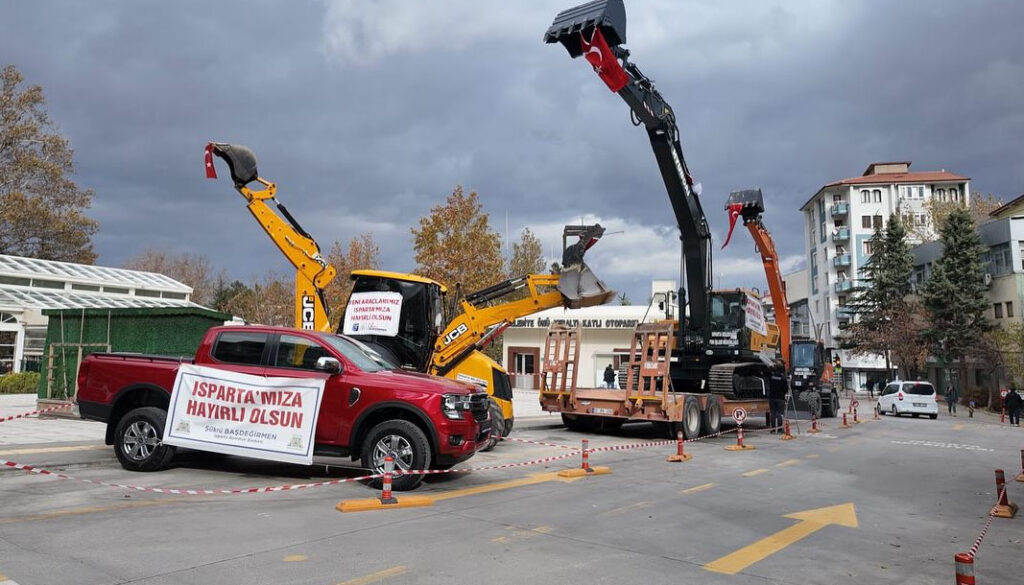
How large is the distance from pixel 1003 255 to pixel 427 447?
1942 inches

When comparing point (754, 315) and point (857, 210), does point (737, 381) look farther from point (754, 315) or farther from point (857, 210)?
point (857, 210)

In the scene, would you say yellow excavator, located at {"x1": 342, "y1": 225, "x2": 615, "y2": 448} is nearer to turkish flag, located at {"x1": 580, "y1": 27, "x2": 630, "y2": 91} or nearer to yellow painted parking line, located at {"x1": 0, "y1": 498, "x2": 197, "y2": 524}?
turkish flag, located at {"x1": 580, "y1": 27, "x2": 630, "y2": 91}

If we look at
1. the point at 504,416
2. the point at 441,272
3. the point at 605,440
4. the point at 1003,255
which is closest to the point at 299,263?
the point at 504,416

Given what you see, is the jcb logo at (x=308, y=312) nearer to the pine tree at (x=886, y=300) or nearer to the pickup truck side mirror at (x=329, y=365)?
the pickup truck side mirror at (x=329, y=365)

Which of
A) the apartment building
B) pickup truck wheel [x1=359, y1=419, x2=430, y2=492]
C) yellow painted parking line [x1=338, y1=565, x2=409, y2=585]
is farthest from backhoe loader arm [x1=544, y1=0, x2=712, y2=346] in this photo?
the apartment building

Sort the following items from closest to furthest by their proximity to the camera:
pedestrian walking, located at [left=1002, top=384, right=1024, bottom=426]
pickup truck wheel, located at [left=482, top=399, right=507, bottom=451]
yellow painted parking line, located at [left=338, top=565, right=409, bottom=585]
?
yellow painted parking line, located at [left=338, top=565, right=409, bottom=585]
pickup truck wheel, located at [left=482, top=399, right=507, bottom=451]
pedestrian walking, located at [left=1002, top=384, right=1024, bottom=426]

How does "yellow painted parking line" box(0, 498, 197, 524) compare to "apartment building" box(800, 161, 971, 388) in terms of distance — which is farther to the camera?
"apartment building" box(800, 161, 971, 388)

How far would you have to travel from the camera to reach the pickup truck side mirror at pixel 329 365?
8.68m

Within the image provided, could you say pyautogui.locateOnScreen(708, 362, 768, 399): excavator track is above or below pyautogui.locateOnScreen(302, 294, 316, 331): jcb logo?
below

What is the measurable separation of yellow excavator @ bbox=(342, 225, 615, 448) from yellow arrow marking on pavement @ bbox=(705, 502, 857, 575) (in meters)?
5.62

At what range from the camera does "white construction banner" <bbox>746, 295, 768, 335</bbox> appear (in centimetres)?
1880

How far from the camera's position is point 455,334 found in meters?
14.0

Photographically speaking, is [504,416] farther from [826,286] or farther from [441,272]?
[826,286]

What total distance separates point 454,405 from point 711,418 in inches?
414
